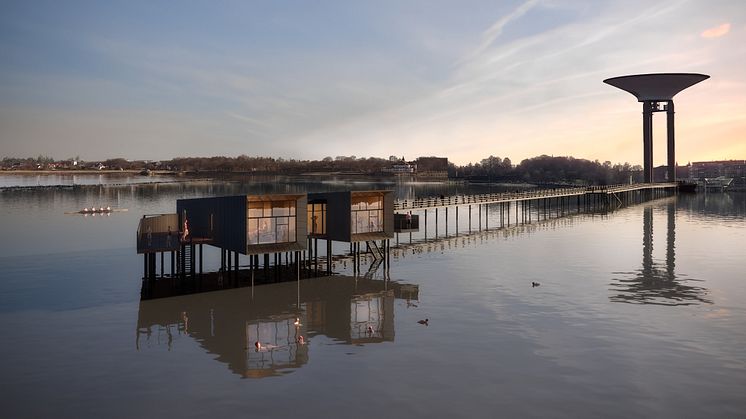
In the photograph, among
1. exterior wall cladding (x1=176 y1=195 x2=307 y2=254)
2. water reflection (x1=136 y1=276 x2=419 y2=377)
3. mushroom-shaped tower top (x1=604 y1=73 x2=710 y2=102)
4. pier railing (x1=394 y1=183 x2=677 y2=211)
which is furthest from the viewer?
mushroom-shaped tower top (x1=604 y1=73 x2=710 y2=102)

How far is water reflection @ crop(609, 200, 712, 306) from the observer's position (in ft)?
119

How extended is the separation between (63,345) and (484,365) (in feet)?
60.4

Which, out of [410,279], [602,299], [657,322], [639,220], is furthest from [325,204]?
[639,220]

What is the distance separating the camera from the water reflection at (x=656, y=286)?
119 ft

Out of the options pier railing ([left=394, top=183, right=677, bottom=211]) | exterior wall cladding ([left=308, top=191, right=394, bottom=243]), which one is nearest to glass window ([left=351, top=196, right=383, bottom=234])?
exterior wall cladding ([left=308, top=191, right=394, bottom=243])

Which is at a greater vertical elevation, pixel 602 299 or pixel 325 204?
pixel 325 204

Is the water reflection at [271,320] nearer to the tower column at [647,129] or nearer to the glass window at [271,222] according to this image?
the glass window at [271,222]

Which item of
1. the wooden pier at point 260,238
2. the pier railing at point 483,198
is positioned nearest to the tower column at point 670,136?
the pier railing at point 483,198

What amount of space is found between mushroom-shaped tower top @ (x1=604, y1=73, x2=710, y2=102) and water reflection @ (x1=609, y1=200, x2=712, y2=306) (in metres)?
123

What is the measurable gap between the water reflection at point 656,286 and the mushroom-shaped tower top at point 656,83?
402ft

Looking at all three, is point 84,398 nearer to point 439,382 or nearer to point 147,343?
point 147,343

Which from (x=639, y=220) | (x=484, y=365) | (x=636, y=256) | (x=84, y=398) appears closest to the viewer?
(x=84, y=398)

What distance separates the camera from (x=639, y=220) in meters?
94.8

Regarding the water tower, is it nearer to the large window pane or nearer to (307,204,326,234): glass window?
(307,204,326,234): glass window
